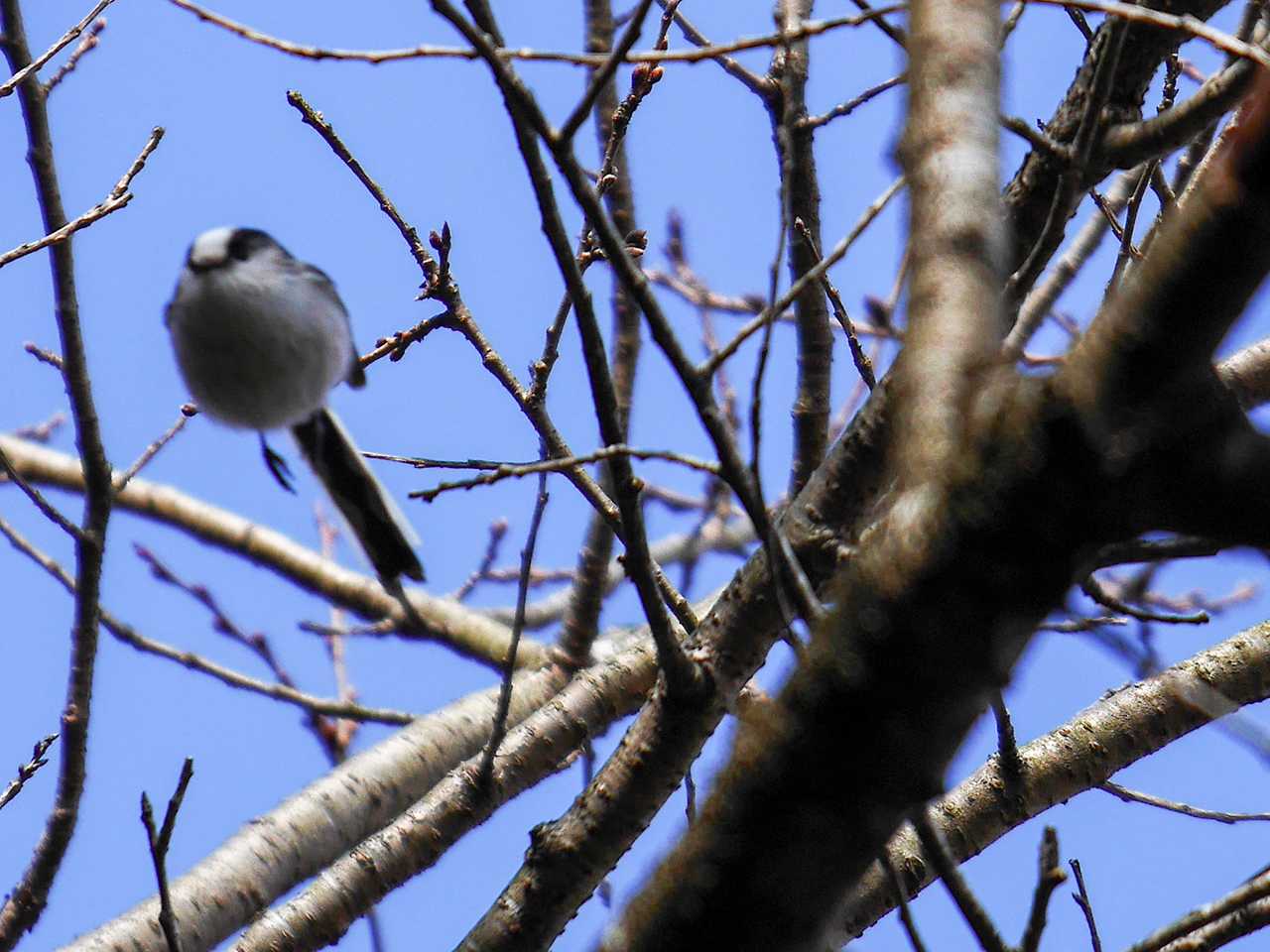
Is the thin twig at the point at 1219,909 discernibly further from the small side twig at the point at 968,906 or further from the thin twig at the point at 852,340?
the thin twig at the point at 852,340

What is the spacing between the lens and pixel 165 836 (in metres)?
1.77

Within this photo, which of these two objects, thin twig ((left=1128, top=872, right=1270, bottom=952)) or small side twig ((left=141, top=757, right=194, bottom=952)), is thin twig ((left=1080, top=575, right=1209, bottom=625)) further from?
small side twig ((left=141, top=757, right=194, bottom=952))

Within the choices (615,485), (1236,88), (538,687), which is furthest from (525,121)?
(538,687)

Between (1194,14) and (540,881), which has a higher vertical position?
(1194,14)

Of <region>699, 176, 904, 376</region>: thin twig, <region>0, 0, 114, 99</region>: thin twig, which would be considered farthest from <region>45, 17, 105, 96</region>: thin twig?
<region>699, 176, 904, 376</region>: thin twig

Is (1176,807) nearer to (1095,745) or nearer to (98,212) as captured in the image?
(1095,745)

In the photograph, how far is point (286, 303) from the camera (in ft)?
9.34

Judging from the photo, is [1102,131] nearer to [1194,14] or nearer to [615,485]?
[1194,14]

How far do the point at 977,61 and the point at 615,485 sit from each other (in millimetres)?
671

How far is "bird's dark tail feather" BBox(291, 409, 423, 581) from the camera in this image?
3188mm

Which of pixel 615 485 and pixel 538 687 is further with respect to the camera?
pixel 538 687

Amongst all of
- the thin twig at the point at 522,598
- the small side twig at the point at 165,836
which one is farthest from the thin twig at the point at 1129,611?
the small side twig at the point at 165,836

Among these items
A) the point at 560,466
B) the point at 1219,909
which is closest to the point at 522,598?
the point at 560,466

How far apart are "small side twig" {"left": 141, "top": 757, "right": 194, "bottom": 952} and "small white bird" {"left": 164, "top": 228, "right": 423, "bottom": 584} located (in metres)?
1.22
